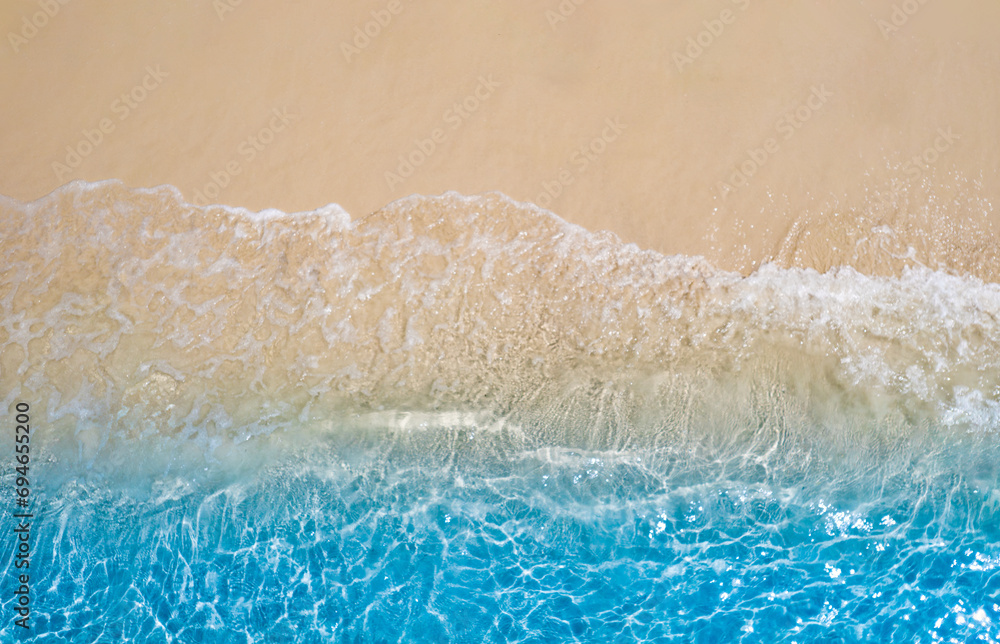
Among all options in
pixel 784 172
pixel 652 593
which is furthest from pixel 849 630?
pixel 784 172

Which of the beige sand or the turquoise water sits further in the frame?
the beige sand

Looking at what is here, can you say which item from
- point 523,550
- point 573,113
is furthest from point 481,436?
point 573,113

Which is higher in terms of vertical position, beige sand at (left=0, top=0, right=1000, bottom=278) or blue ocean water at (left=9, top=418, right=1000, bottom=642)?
beige sand at (left=0, top=0, right=1000, bottom=278)

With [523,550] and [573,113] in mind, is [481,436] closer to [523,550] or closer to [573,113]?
[523,550]

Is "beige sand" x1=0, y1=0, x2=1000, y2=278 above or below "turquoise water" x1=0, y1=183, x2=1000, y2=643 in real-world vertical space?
above

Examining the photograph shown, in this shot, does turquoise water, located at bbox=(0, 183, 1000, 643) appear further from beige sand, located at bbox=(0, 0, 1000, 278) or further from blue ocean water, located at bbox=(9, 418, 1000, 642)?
beige sand, located at bbox=(0, 0, 1000, 278)

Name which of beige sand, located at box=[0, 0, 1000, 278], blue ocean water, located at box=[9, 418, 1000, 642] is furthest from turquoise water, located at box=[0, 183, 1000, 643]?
beige sand, located at box=[0, 0, 1000, 278]
